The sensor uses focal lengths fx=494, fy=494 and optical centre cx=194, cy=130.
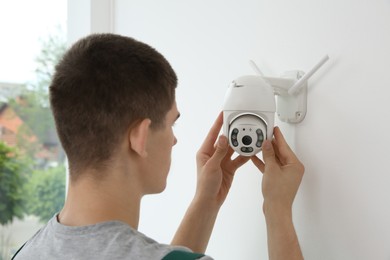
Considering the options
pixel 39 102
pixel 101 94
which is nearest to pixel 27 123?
pixel 39 102

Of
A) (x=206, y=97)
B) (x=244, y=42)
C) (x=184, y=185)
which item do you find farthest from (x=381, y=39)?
(x=184, y=185)

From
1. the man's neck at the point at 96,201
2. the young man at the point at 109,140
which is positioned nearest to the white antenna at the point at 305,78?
the young man at the point at 109,140

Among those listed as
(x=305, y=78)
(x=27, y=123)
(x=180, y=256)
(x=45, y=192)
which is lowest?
(x=45, y=192)

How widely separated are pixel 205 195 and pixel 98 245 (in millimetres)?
333

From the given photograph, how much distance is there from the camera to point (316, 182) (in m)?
0.89

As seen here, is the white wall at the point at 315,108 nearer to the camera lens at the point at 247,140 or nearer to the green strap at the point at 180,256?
the camera lens at the point at 247,140

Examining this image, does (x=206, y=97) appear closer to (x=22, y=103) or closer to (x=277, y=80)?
(x=277, y=80)

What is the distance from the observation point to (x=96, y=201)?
0.75 meters

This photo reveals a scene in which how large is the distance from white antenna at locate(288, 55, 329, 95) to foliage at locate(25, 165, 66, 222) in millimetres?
1079

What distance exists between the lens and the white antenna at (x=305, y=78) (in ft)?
2.81

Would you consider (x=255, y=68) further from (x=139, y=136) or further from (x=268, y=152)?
(x=139, y=136)

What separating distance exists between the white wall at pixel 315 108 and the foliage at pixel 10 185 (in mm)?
717

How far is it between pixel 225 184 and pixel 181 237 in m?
0.14

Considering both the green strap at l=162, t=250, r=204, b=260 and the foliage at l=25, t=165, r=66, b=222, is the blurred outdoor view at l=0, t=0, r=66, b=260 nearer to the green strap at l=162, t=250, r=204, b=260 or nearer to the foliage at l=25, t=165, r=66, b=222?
the foliage at l=25, t=165, r=66, b=222
